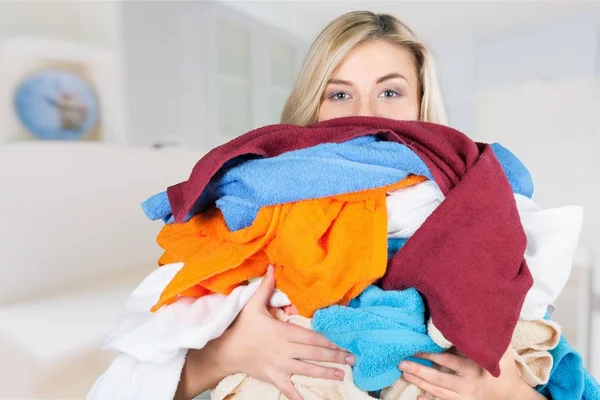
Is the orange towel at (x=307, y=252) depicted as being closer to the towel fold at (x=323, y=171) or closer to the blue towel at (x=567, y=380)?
the towel fold at (x=323, y=171)

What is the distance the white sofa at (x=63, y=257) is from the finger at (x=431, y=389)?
2.14 feet

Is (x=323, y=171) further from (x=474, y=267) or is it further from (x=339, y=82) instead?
(x=339, y=82)

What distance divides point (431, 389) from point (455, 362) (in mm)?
41

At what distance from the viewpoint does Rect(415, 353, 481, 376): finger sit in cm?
50

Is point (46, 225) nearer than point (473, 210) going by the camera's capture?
No

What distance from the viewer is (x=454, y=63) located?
1.65m

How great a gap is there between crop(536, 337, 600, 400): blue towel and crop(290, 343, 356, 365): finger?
0.26 metres

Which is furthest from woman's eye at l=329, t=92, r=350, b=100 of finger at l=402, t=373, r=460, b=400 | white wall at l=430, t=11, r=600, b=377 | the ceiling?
white wall at l=430, t=11, r=600, b=377

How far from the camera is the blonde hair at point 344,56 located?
0.76 metres

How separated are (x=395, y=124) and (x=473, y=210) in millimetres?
132

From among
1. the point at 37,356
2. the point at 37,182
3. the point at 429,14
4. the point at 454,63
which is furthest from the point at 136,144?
the point at 454,63

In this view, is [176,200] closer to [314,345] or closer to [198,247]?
[198,247]

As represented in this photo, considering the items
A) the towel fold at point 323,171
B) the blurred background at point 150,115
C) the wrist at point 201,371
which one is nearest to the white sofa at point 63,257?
the blurred background at point 150,115

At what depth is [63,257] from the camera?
35.4 inches
